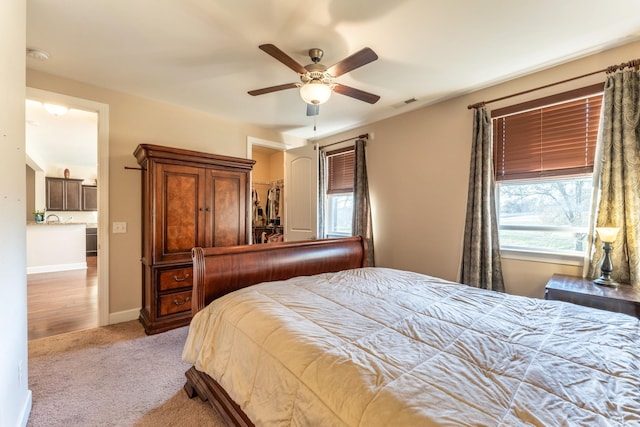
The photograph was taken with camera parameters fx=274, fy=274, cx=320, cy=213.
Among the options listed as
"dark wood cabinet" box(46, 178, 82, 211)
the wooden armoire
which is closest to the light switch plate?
the wooden armoire

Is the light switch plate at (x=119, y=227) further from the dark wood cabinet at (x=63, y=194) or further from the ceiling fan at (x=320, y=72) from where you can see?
the dark wood cabinet at (x=63, y=194)

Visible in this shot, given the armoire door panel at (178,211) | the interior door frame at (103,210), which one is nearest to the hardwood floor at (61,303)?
the interior door frame at (103,210)

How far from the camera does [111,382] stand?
6.62 feet

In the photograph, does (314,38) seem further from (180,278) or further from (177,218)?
(180,278)

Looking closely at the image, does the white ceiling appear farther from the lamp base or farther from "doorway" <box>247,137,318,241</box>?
the lamp base

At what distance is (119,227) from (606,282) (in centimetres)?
461

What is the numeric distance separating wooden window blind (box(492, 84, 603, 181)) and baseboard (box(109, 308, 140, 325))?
432 centimetres

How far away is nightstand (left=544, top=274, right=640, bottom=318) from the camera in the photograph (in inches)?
72.1

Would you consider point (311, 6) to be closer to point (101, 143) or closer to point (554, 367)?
point (554, 367)

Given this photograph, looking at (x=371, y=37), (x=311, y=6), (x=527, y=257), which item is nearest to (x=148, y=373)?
(x=311, y=6)

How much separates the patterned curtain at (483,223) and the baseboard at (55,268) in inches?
295

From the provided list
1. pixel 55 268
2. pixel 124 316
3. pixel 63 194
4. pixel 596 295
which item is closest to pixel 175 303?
pixel 124 316

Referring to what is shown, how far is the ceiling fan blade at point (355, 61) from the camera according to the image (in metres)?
1.81

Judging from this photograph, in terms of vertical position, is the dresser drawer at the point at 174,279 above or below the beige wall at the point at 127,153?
below
